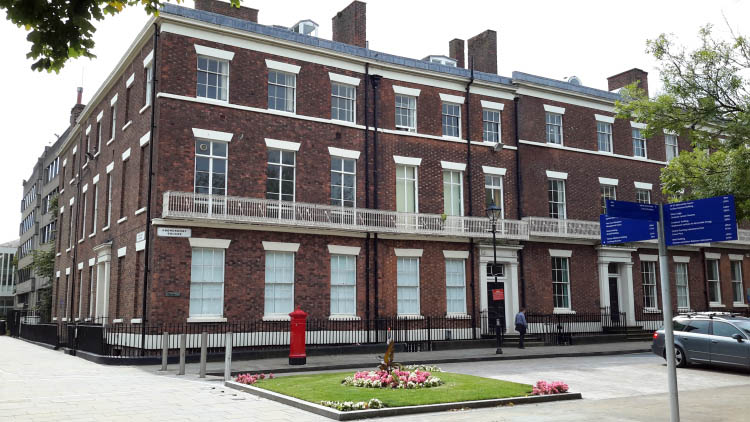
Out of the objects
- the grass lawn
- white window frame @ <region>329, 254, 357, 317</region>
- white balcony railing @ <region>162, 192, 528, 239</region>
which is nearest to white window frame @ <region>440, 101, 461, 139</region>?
white balcony railing @ <region>162, 192, 528, 239</region>

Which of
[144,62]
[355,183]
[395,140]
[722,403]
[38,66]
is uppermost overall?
[144,62]

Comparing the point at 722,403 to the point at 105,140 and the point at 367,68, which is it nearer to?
the point at 367,68

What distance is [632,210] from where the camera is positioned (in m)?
7.88

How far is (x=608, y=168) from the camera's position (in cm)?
3164

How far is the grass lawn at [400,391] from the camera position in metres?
11.1

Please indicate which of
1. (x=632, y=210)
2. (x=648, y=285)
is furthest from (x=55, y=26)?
(x=648, y=285)

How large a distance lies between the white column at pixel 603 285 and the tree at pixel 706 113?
41.4 feet

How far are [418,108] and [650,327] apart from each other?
1536 centimetres

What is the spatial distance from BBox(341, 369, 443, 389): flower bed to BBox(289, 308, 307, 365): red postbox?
514cm

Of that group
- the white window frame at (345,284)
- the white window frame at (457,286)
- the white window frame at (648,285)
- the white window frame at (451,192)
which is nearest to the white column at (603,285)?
the white window frame at (648,285)

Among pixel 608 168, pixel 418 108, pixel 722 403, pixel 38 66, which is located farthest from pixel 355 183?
pixel 38 66

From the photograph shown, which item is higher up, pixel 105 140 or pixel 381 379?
pixel 105 140

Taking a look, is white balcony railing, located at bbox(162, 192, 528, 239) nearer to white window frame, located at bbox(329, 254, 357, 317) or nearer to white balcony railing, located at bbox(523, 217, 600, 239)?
white balcony railing, located at bbox(523, 217, 600, 239)

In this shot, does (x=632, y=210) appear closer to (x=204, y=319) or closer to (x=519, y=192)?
(x=204, y=319)
